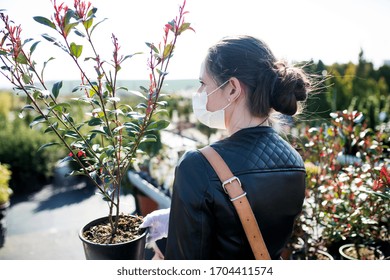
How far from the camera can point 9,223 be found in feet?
13.2

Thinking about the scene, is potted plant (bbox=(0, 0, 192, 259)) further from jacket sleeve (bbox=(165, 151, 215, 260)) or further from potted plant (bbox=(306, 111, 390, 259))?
potted plant (bbox=(306, 111, 390, 259))

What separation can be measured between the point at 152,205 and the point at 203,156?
2.85 meters

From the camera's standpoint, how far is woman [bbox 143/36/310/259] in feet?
3.45

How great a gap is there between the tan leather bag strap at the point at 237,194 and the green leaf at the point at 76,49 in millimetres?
589

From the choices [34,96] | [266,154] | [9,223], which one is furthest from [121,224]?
[9,223]

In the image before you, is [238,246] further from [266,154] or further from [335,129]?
[335,129]

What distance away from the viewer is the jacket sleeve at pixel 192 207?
1.04 meters

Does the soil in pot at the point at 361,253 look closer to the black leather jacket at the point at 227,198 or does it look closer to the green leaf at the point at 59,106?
the black leather jacket at the point at 227,198

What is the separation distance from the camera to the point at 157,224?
1.58 meters

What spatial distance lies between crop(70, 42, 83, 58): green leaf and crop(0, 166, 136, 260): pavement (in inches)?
86.8

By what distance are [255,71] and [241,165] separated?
1.04 ft

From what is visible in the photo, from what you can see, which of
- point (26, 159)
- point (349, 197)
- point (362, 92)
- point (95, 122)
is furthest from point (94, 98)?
point (362, 92)

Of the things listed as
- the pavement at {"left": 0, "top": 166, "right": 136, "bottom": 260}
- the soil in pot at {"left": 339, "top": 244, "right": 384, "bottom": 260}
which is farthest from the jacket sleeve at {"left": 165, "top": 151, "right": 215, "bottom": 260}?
the pavement at {"left": 0, "top": 166, "right": 136, "bottom": 260}

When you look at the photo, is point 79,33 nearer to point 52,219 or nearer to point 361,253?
point 361,253
